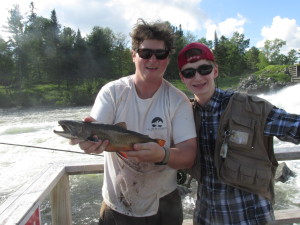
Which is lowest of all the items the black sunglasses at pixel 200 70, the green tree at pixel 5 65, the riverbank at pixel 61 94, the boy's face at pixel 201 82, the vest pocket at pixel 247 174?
the riverbank at pixel 61 94

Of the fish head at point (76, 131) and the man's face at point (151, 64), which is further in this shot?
the man's face at point (151, 64)

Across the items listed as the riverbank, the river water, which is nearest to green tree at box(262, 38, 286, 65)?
the riverbank

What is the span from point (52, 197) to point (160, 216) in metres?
1.21

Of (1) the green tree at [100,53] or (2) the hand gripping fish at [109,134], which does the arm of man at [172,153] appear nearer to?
(2) the hand gripping fish at [109,134]

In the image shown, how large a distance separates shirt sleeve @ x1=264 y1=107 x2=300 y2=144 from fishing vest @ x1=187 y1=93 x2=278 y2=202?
1.9 inches

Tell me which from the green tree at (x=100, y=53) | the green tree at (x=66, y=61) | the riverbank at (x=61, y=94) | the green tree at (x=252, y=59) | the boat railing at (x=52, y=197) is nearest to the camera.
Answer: the boat railing at (x=52, y=197)

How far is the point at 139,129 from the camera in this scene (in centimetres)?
281

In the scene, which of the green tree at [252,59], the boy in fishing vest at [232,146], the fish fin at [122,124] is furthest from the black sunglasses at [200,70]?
the green tree at [252,59]

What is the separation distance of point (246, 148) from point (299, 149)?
1.16 metres

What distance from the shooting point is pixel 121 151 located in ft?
8.63

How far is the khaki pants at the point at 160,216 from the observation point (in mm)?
2830

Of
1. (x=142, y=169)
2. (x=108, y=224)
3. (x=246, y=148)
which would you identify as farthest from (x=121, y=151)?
(x=246, y=148)

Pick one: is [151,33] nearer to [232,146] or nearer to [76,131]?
[76,131]

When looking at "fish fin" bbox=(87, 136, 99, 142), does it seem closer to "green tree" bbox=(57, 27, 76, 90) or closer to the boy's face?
the boy's face
